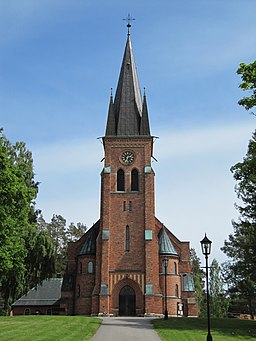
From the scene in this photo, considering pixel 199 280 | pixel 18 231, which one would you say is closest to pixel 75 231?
pixel 199 280

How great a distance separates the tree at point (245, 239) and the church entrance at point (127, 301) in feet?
36.3

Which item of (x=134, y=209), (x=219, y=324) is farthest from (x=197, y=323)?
(x=134, y=209)

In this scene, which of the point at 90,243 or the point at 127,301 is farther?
the point at 90,243

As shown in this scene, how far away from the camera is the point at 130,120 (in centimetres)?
5275

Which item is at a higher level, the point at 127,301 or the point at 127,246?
the point at 127,246

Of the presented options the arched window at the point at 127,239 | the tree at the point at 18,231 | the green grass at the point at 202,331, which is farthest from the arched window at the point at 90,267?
the green grass at the point at 202,331

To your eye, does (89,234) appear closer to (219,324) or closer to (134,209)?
(134,209)

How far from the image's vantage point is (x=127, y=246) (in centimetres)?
4791

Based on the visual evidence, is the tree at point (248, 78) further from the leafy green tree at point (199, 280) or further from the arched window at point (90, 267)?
the leafy green tree at point (199, 280)

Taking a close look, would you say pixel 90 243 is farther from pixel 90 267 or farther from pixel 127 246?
pixel 127 246

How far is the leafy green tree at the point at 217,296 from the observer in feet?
220

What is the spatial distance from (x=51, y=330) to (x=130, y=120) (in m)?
31.8

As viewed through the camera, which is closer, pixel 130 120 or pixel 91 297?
pixel 91 297

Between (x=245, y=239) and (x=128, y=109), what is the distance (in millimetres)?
18904
